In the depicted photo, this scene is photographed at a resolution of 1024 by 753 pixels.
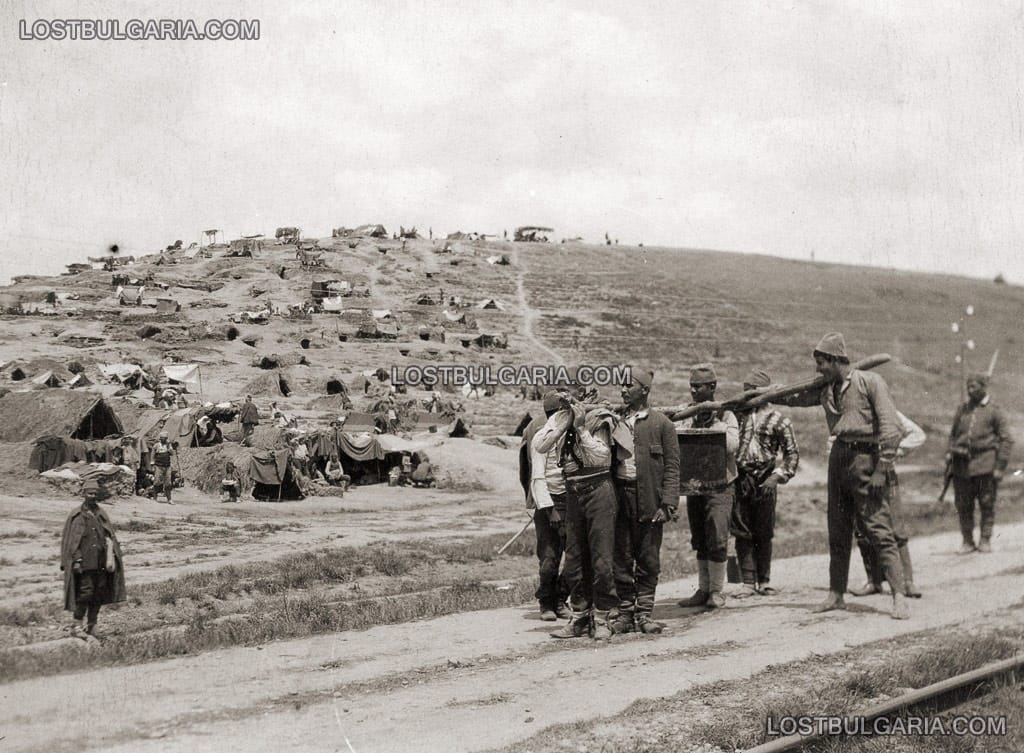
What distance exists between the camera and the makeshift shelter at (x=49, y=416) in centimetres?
870

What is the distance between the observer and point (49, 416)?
8750 mm

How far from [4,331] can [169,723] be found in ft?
14.8

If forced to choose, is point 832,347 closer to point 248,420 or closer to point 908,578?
point 908,578

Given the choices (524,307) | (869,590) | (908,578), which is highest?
(524,307)

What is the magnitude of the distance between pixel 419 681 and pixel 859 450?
448 centimetres

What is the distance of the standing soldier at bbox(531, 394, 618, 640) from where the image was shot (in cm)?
812

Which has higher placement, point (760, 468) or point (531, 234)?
point (531, 234)

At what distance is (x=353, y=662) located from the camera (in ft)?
24.8

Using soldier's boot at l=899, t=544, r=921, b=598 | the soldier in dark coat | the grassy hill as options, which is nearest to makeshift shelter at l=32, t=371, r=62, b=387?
the grassy hill

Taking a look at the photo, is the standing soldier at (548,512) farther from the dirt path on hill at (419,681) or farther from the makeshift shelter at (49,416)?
the makeshift shelter at (49,416)

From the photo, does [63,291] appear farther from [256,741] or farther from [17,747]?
[256,741]

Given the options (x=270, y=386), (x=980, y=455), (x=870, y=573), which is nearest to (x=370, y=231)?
(x=270, y=386)

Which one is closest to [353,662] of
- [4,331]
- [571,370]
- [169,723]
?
[169,723]

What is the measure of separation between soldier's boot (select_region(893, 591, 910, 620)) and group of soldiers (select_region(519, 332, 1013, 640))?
0.04 feet
